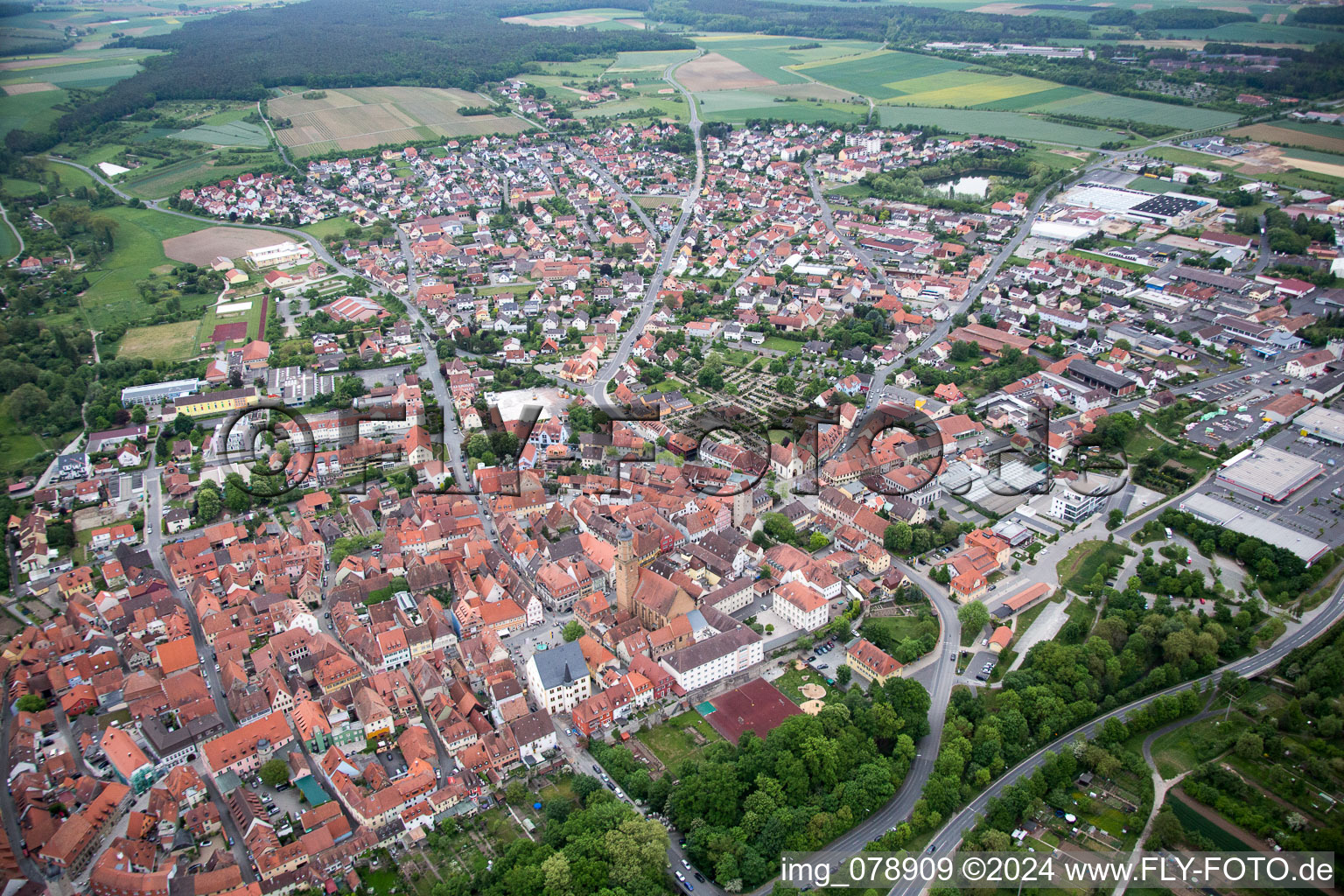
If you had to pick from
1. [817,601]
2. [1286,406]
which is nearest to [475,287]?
[817,601]

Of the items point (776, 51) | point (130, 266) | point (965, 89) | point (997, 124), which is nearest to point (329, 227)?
point (130, 266)

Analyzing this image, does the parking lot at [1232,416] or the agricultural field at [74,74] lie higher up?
the agricultural field at [74,74]

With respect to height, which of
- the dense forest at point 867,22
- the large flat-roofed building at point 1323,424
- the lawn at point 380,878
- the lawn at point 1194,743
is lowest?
the lawn at point 380,878

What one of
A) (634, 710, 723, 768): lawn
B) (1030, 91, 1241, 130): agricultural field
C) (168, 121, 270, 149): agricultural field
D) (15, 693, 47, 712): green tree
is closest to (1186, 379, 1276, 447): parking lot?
(634, 710, 723, 768): lawn

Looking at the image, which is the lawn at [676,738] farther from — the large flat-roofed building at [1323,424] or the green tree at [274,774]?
the large flat-roofed building at [1323,424]

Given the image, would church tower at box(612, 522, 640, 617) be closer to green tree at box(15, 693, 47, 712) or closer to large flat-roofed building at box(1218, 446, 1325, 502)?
green tree at box(15, 693, 47, 712)

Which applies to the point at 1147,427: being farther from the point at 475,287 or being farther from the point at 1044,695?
the point at 475,287

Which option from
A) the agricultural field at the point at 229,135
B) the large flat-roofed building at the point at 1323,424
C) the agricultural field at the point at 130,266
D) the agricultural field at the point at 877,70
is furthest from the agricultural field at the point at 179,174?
the large flat-roofed building at the point at 1323,424
